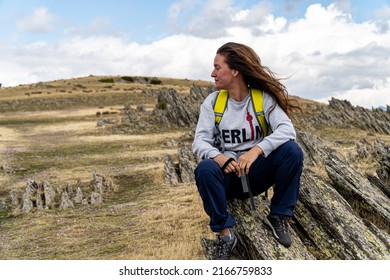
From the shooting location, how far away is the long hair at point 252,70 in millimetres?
6922

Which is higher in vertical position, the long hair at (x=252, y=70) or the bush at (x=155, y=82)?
the bush at (x=155, y=82)

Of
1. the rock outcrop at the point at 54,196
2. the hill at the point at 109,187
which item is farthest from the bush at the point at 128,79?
the rock outcrop at the point at 54,196

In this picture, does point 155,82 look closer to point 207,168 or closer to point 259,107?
point 259,107

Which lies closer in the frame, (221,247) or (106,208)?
(221,247)

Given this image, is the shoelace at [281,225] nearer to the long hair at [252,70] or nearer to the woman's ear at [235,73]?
the long hair at [252,70]

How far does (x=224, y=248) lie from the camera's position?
6797 millimetres

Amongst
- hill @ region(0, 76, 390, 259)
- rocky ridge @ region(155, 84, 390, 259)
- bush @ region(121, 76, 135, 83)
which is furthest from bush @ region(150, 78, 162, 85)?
rocky ridge @ region(155, 84, 390, 259)

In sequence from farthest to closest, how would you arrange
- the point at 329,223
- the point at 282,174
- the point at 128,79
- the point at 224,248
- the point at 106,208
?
the point at 128,79
the point at 106,208
the point at 329,223
the point at 224,248
the point at 282,174

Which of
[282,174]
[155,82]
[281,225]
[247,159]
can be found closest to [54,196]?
[281,225]

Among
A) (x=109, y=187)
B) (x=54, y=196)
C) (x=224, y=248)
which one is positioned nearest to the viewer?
(x=224, y=248)

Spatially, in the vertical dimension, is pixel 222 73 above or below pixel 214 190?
above

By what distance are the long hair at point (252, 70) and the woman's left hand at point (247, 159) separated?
3.04ft

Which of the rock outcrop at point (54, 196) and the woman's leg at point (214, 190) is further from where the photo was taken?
the rock outcrop at point (54, 196)

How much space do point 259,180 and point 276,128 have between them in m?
0.85
